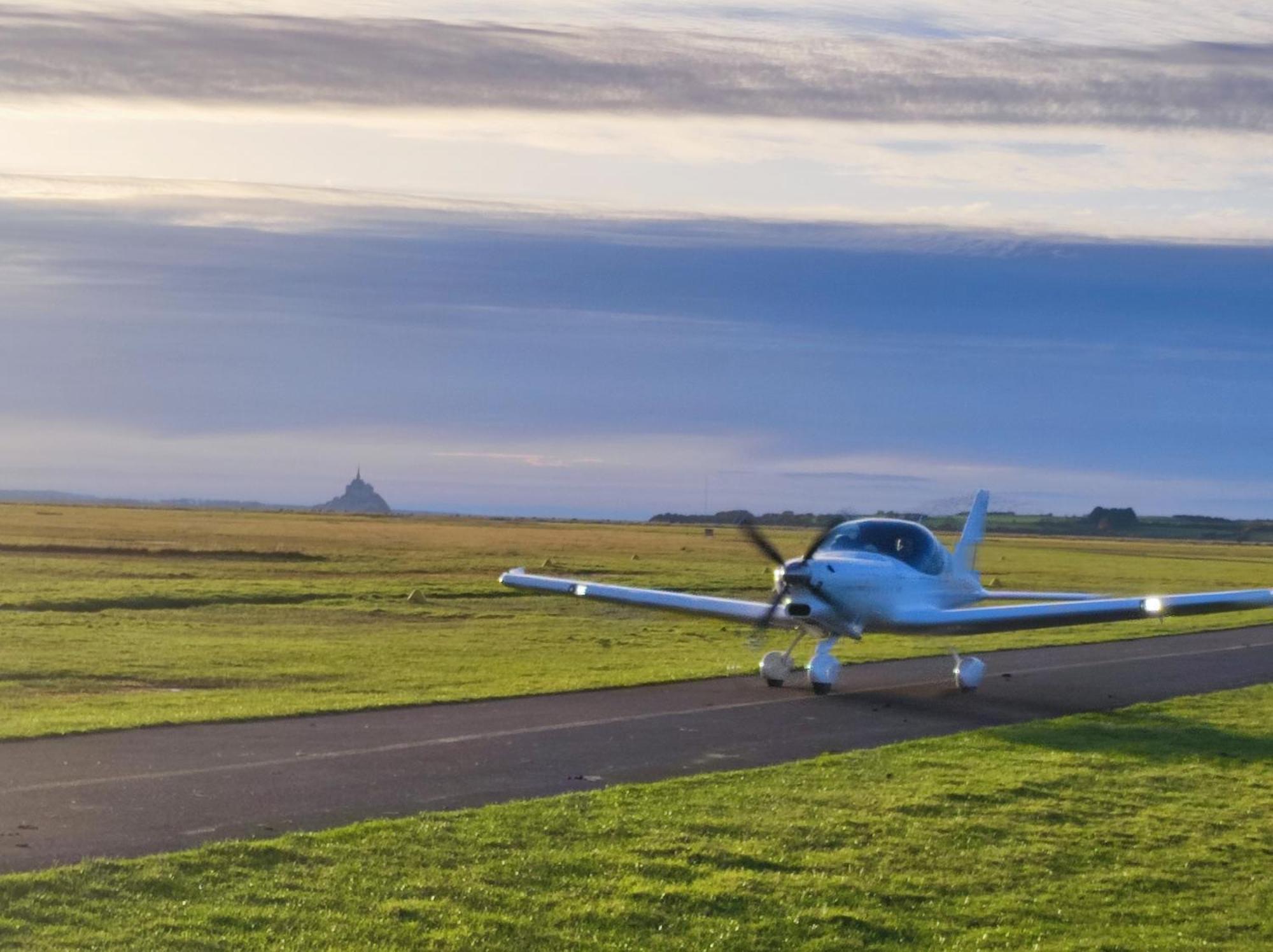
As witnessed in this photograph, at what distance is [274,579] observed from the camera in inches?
2080

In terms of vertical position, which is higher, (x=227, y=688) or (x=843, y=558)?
(x=843, y=558)

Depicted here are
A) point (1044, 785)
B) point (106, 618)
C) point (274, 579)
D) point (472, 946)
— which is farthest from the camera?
point (274, 579)

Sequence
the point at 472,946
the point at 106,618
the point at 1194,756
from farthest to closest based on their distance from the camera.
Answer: the point at 106,618 < the point at 1194,756 < the point at 472,946

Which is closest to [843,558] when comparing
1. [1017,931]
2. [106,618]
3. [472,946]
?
[1017,931]

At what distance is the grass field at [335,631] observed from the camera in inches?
898

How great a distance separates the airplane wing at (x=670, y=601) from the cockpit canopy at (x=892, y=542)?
1.51 m

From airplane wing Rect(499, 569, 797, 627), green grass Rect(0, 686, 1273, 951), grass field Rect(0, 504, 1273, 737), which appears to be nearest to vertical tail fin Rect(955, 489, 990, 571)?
grass field Rect(0, 504, 1273, 737)

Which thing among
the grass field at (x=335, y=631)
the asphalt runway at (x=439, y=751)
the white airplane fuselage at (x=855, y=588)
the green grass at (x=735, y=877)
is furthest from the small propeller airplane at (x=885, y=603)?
the green grass at (x=735, y=877)

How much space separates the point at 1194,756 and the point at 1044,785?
3624 millimetres

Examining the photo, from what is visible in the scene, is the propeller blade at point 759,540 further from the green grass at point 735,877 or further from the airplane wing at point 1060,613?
the green grass at point 735,877

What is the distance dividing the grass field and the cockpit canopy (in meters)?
2.70

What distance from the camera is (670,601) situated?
2800cm

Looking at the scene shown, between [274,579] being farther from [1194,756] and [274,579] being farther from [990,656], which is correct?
[1194,756]

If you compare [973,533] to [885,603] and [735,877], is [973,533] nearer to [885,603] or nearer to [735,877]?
[885,603]
